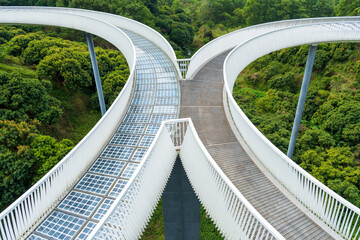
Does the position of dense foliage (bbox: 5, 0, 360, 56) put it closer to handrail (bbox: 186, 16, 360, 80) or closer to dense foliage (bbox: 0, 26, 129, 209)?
dense foliage (bbox: 0, 26, 129, 209)

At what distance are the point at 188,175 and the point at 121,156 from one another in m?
3.41

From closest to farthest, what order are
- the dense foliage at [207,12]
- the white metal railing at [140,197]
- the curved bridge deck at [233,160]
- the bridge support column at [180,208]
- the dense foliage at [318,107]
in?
the white metal railing at [140,197]
the curved bridge deck at [233,160]
the bridge support column at [180,208]
the dense foliage at [318,107]
the dense foliage at [207,12]

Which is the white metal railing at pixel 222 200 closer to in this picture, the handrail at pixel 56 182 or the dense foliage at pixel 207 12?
the handrail at pixel 56 182

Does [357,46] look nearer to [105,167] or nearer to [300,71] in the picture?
[300,71]

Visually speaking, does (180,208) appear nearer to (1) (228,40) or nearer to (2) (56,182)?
(2) (56,182)

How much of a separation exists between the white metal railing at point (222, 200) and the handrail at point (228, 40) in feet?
29.9

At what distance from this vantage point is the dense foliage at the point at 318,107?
19312mm

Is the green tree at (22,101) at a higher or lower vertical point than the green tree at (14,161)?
higher

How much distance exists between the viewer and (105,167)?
11289mm

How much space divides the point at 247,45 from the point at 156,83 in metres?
6.91

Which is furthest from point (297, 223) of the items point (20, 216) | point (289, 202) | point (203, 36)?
point (203, 36)

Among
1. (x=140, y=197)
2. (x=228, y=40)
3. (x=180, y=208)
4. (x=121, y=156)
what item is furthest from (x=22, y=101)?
(x=228, y=40)

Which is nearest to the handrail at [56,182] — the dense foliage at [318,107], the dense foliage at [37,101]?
the dense foliage at [37,101]

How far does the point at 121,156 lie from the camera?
11.9m
